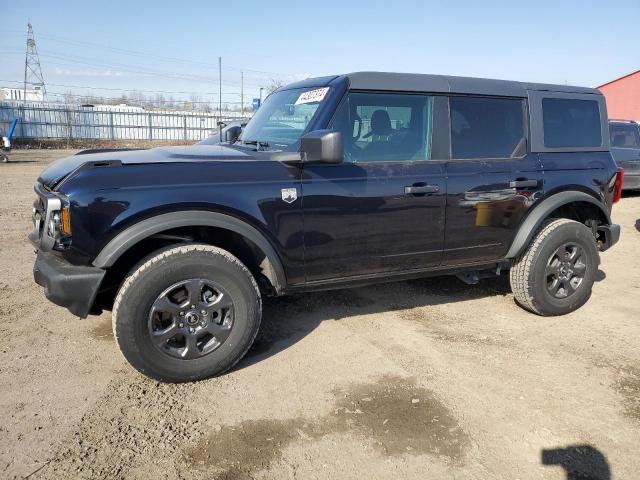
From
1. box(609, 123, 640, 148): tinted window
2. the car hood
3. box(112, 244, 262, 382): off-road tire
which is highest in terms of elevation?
box(609, 123, 640, 148): tinted window

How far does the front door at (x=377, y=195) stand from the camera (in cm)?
329

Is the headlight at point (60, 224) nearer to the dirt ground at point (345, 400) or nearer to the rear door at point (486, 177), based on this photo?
the dirt ground at point (345, 400)

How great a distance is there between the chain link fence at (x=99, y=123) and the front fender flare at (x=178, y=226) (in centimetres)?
2567

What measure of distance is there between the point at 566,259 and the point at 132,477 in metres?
3.82

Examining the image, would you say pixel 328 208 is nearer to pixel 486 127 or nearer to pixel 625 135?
pixel 486 127

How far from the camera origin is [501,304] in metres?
4.67

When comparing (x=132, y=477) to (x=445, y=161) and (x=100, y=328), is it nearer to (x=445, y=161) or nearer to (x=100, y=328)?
(x=100, y=328)

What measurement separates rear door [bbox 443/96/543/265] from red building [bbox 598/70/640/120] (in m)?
26.5

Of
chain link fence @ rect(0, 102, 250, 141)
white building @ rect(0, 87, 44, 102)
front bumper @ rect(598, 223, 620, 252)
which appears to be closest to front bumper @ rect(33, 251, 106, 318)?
front bumper @ rect(598, 223, 620, 252)

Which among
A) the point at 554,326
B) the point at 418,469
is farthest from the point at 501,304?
the point at 418,469

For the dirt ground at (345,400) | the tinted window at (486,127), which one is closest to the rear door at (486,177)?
the tinted window at (486,127)

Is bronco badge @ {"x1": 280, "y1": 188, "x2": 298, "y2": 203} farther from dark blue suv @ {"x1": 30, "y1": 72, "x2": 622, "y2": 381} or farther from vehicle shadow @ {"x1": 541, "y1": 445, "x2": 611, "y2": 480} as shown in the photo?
vehicle shadow @ {"x1": 541, "y1": 445, "x2": 611, "y2": 480}

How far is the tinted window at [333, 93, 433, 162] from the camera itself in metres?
3.43

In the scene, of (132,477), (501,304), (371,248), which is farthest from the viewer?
(501,304)
